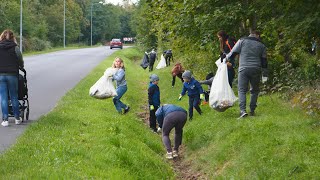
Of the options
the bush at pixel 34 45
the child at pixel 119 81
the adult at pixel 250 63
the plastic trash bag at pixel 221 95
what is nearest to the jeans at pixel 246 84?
the adult at pixel 250 63

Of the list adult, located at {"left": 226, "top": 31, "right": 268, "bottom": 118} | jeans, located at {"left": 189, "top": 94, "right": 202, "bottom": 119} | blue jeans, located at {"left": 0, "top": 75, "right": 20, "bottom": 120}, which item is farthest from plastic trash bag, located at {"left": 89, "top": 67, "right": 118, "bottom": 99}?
adult, located at {"left": 226, "top": 31, "right": 268, "bottom": 118}

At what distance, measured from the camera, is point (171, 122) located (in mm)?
9695

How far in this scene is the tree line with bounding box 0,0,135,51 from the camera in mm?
61562

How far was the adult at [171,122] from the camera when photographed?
31.8ft

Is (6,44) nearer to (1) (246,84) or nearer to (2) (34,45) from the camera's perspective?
(1) (246,84)

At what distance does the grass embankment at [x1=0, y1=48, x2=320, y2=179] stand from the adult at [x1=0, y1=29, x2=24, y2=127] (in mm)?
822

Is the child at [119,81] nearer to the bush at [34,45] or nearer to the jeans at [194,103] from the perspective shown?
the jeans at [194,103]

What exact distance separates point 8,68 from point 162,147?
3.76 metres

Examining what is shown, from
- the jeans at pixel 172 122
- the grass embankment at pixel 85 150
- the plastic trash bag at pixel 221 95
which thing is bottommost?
the grass embankment at pixel 85 150

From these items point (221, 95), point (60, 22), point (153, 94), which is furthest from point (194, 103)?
point (60, 22)

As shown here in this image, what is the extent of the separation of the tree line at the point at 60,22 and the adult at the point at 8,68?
47.5 m

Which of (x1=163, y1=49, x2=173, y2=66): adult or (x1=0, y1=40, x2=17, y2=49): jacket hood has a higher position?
(x1=0, y1=40, x2=17, y2=49): jacket hood

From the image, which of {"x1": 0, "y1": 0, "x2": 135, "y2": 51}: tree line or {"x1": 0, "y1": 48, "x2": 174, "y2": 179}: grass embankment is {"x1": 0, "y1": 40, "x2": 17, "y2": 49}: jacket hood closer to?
{"x1": 0, "y1": 48, "x2": 174, "y2": 179}: grass embankment

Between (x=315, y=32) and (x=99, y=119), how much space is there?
5305 millimetres
